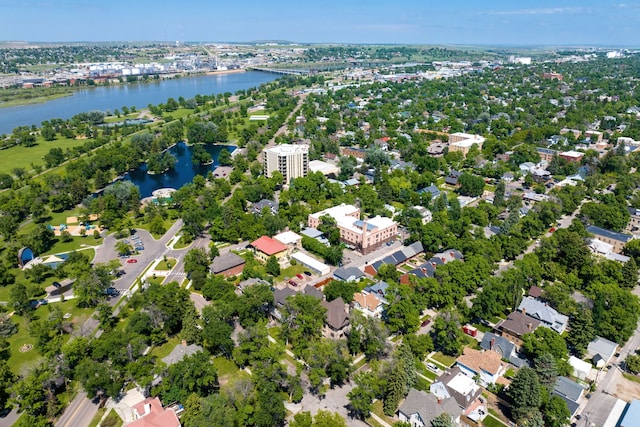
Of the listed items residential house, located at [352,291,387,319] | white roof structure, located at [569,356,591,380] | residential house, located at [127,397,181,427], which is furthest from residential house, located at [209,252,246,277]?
white roof structure, located at [569,356,591,380]

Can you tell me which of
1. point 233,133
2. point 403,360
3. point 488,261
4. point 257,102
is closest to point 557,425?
point 403,360

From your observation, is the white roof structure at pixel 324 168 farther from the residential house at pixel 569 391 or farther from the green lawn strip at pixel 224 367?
the residential house at pixel 569 391

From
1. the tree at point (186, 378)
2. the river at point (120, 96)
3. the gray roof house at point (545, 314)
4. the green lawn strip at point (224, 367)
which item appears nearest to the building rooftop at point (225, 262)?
the green lawn strip at point (224, 367)

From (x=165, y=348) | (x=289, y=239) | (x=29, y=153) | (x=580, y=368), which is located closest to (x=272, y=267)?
(x=289, y=239)

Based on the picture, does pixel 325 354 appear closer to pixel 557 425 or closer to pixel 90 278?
pixel 557 425

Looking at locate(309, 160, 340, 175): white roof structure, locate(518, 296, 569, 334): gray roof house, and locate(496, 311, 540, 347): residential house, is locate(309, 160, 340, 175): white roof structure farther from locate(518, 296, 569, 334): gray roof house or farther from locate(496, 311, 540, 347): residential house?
locate(496, 311, 540, 347): residential house
